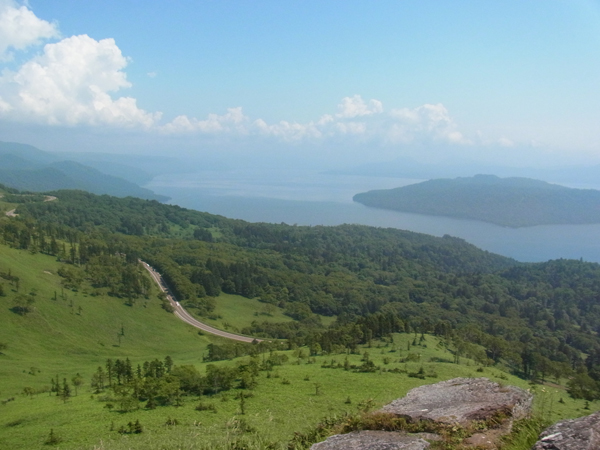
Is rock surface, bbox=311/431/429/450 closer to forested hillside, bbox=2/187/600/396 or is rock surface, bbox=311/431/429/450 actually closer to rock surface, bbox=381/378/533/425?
rock surface, bbox=381/378/533/425

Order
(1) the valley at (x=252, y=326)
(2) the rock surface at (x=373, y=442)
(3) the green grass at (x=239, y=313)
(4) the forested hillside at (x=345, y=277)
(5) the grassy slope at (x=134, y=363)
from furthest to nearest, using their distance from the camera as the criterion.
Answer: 1. (3) the green grass at (x=239, y=313)
2. (4) the forested hillside at (x=345, y=277)
3. (1) the valley at (x=252, y=326)
4. (5) the grassy slope at (x=134, y=363)
5. (2) the rock surface at (x=373, y=442)

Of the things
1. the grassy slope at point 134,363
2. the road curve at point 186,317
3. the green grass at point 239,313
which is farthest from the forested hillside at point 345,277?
the grassy slope at point 134,363

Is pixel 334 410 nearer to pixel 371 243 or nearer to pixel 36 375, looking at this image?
pixel 36 375

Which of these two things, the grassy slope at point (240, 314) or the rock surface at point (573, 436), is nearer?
the rock surface at point (573, 436)

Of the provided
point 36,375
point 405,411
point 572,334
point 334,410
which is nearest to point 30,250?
point 36,375

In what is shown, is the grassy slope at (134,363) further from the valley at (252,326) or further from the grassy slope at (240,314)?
the grassy slope at (240,314)

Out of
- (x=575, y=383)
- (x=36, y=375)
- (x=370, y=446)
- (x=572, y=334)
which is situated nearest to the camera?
(x=370, y=446)
